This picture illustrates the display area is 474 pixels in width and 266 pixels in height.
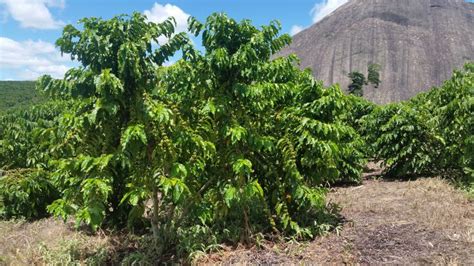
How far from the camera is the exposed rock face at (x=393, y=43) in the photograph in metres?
60.9

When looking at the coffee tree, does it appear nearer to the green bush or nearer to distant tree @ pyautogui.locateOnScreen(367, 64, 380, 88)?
the green bush

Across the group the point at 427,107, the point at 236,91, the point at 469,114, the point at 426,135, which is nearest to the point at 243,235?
the point at 236,91

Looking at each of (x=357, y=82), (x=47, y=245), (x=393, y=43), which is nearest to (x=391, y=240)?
(x=47, y=245)

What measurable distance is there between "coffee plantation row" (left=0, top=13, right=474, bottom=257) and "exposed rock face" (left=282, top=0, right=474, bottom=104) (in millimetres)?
53910

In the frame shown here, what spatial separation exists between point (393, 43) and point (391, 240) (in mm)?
69343

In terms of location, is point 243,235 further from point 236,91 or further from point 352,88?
point 352,88

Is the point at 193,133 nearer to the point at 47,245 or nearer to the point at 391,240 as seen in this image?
the point at 391,240

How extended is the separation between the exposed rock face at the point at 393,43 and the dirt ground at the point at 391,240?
52.5 metres

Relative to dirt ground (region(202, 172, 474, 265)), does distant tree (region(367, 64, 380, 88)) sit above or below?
above

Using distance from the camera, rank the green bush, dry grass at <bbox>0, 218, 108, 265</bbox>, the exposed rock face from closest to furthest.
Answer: dry grass at <bbox>0, 218, 108, 265</bbox>, the green bush, the exposed rock face

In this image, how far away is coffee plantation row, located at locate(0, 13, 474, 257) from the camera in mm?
4457

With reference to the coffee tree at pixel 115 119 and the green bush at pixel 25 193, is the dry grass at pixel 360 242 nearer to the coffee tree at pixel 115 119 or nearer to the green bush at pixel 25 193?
the green bush at pixel 25 193

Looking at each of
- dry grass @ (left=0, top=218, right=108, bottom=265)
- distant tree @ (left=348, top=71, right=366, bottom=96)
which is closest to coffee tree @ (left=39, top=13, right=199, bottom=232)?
dry grass @ (left=0, top=218, right=108, bottom=265)

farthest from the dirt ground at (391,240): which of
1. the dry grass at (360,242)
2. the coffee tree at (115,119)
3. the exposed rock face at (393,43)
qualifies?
the exposed rock face at (393,43)
